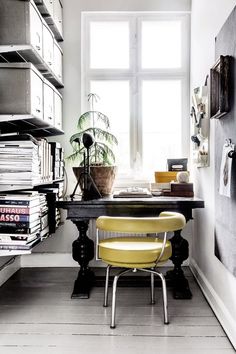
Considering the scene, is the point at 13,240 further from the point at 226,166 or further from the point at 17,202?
the point at 226,166

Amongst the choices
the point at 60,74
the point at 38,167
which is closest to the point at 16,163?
the point at 38,167

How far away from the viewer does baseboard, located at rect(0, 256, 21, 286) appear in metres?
3.35

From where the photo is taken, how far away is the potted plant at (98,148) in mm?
3314

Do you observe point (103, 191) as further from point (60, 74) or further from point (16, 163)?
point (60, 74)

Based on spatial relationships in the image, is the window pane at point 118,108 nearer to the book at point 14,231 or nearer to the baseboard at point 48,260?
the baseboard at point 48,260

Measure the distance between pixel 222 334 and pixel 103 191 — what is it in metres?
1.47

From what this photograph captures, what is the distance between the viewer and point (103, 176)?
3.31 metres

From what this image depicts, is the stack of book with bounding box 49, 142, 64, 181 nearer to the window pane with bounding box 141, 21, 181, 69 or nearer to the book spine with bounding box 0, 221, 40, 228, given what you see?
the book spine with bounding box 0, 221, 40, 228

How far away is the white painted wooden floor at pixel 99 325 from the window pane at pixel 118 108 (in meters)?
1.39

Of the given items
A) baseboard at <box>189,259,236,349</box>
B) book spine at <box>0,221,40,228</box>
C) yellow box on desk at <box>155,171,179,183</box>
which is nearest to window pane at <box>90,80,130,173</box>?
yellow box on desk at <box>155,171,179,183</box>

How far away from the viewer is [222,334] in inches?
92.3

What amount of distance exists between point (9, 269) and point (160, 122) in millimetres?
1989

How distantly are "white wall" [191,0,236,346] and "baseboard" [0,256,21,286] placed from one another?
160cm

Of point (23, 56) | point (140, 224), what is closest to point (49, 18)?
point (23, 56)
